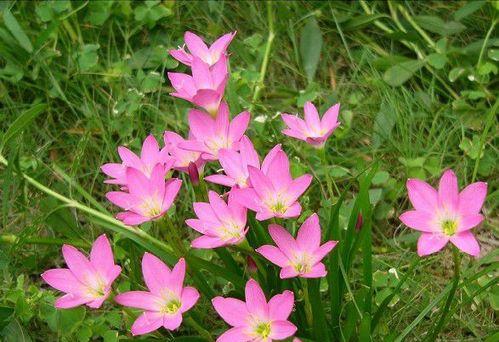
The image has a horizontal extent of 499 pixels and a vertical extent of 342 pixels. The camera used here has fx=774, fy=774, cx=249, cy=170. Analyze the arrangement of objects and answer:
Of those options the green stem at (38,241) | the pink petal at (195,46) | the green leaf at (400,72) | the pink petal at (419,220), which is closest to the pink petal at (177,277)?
the pink petal at (419,220)

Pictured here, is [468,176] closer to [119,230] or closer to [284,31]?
[284,31]

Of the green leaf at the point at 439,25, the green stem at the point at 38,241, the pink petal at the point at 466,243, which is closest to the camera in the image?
the pink petal at the point at 466,243

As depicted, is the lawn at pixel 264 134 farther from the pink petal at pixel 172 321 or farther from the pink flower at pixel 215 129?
the pink petal at pixel 172 321

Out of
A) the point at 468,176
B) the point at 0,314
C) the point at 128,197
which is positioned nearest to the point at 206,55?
the point at 128,197

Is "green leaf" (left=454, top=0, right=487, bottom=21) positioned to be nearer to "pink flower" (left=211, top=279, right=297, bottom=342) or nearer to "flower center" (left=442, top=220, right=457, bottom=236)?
"flower center" (left=442, top=220, right=457, bottom=236)

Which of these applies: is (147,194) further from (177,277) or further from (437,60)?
(437,60)

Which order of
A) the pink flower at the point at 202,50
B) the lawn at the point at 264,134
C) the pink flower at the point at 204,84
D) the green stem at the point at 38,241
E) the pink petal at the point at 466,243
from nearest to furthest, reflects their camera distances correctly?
the pink petal at the point at 466,243 → the pink flower at the point at 204,84 → the pink flower at the point at 202,50 → the lawn at the point at 264,134 → the green stem at the point at 38,241
